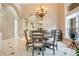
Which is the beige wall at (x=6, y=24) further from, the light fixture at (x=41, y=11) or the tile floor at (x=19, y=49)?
the light fixture at (x=41, y=11)

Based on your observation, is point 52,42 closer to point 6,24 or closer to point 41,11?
point 41,11

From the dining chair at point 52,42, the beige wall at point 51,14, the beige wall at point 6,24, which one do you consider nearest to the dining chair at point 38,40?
the dining chair at point 52,42

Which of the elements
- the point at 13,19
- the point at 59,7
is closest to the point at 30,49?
the point at 13,19

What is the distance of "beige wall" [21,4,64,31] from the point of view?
4250 millimetres

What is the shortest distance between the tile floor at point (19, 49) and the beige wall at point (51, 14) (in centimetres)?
49

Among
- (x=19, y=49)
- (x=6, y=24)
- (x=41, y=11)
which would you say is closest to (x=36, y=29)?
(x=41, y=11)

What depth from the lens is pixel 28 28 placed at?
4277 millimetres

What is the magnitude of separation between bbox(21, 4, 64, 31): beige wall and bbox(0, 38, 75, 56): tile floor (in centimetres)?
49

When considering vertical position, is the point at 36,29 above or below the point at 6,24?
below

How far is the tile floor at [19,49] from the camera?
4.20 metres

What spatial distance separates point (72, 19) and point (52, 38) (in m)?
0.69

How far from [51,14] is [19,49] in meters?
1.15

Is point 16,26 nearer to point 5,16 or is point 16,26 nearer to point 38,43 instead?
point 5,16

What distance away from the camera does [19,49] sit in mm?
4223
